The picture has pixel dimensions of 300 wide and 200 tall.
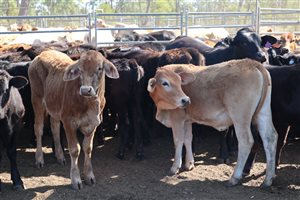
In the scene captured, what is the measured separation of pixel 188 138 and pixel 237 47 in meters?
2.48

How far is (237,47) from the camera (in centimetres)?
783

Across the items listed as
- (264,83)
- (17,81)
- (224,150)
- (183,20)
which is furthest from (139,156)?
(183,20)

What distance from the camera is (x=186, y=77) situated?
5.77m

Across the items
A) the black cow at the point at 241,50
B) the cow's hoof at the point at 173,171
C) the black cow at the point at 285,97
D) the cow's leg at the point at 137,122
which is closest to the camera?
the black cow at the point at 285,97

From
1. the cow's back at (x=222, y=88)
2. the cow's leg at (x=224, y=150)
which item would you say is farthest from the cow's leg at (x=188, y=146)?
the cow's leg at (x=224, y=150)

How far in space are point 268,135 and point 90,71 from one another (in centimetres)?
221

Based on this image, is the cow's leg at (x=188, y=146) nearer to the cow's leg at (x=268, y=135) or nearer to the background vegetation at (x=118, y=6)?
the cow's leg at (x=268, y=135)

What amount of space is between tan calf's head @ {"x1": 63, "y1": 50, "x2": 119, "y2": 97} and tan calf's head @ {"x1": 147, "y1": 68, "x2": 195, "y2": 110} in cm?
77

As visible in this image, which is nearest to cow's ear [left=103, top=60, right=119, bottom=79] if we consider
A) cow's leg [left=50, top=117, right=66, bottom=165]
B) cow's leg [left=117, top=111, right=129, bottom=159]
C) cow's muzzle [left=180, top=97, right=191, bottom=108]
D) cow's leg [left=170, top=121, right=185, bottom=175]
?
cow's muzzle [left=180, top=97, right=191, bottom=108]

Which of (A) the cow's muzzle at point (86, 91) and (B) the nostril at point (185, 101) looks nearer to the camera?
(A) the cow's muzzle at point (86, 91)

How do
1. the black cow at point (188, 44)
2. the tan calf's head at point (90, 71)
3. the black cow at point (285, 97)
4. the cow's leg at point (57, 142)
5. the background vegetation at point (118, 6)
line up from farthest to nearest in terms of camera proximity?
the background vegetation at point (118, 6)
the black cow at point (188, 44)
the cow's leg at point (57, 142)
the black cow at point (285, 97)
the tan calf's head at point (90, 71)

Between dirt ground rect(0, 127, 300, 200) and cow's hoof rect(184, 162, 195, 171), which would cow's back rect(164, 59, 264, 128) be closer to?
cow's hoof rect(184, 162, 195, 171)

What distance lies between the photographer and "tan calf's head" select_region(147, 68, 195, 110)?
5.61 meters

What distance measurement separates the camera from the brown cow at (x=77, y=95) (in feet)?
16.8
